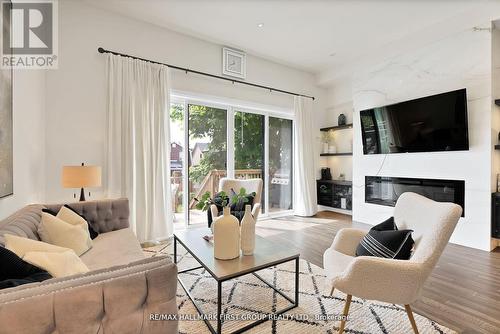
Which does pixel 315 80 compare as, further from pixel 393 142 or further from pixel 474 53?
pixel 474 53

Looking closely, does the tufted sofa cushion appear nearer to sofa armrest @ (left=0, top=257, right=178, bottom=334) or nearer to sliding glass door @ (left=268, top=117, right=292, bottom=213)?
sofa armrest @ (left=0, top=257, right=178, bottom=334)

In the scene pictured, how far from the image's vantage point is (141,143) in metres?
3.39

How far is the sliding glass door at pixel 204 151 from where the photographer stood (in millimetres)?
4148

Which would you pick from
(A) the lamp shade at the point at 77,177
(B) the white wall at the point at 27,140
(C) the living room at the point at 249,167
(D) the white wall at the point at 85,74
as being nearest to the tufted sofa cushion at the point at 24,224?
(C) the living room at the point at 249,167

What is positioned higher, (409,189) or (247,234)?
(409,189)

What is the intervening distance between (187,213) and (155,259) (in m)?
3.21

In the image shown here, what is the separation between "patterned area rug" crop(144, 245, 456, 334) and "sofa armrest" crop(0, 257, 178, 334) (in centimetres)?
100

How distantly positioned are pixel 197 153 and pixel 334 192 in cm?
312

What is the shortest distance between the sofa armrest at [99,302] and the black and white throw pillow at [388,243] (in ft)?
4.59

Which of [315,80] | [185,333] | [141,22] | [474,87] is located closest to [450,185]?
[474,87]

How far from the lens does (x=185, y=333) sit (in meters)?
1.63

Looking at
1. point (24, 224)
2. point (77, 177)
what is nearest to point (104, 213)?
point (77, 177)

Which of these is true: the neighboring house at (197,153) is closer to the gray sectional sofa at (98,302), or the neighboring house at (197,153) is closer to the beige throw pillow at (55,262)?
the beige throw pillow at (55,262)

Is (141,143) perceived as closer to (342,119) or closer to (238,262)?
(238,262)
